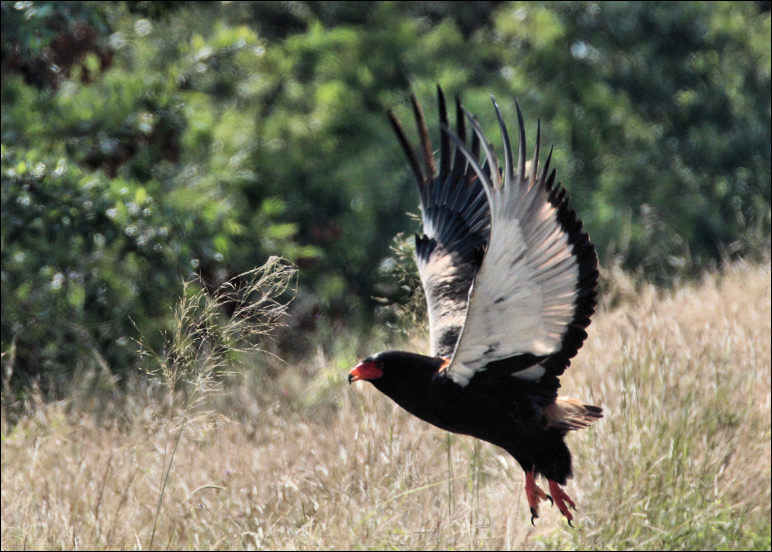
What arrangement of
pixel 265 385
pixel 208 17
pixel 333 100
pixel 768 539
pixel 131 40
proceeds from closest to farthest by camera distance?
pixel 768 539 → pixel 265 385 → pixel 131 40 → pixel 333 100 → pixel 208 17

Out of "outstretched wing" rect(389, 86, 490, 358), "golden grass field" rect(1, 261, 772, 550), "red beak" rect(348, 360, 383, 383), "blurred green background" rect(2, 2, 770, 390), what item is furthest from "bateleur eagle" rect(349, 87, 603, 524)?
Answer: "blurred green background" rect(2, 2, 770, 390)

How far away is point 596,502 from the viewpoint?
380 centimetres

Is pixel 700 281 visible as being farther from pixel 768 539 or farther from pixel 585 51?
pixel 585 51

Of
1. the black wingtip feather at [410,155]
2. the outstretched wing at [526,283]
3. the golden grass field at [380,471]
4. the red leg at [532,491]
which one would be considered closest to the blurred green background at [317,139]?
the golden grass field at [380,471]

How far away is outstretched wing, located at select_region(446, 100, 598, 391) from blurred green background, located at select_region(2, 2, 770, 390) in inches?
147

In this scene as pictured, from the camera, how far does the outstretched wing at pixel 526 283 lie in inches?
86.8

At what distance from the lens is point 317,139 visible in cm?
1148

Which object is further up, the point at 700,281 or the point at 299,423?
the point at 299,423

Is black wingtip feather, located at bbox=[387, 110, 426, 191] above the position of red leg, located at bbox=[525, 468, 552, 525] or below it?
above

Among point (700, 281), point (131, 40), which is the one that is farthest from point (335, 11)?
point (700, 281)

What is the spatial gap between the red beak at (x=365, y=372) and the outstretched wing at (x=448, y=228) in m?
0.53

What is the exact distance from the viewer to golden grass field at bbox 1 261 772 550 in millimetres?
3516

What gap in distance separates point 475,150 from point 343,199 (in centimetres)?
764

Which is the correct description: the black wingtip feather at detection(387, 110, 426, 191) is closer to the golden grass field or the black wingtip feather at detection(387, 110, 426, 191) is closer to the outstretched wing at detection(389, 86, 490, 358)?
the outstretched wing at detection(389, 86, 490, 358)
